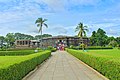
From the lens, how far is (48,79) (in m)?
12.2

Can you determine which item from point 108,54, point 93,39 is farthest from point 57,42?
point 108,54

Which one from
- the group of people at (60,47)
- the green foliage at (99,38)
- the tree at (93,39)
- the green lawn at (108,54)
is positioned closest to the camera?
the green lawn at (108,54)

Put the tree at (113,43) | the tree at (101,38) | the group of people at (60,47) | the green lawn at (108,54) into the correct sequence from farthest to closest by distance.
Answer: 1. the tree at (101,38)
2. the tree at (113,43)
3. the group of people at (60,47)
4. the green lawn at (108,54)

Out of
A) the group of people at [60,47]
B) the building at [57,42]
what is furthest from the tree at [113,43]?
the group of people at [60,47]

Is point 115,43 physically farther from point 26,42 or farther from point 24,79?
point 24,79

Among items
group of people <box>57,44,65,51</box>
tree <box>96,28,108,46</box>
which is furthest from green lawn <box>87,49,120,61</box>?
tree <box>96,28,108,46</box>

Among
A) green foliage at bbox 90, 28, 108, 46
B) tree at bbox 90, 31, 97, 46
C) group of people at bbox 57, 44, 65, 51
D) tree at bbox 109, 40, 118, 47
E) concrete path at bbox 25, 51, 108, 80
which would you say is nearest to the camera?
concrete path at bbox 25, 51, 108, 80

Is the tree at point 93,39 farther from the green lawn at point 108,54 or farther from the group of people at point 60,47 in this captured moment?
the green lawn at point 108,54

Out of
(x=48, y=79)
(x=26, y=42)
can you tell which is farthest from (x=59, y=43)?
(x=48, y=79)

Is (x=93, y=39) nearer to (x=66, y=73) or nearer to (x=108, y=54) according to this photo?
(x=108, y=54)

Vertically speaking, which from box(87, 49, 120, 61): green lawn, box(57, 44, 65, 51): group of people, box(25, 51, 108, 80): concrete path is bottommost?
box(25, 51, 108, 80): concrete path

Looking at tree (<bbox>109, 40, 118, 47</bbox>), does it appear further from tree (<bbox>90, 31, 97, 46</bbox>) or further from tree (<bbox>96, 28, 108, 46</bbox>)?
tree (<bbox>90, 31, 97, 46</bbox>)

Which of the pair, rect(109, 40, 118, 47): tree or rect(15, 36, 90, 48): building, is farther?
rect(15, 36, 90, 48): building

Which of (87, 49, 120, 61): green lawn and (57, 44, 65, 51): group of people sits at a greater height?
(57, 44, 65, 51): group of people
